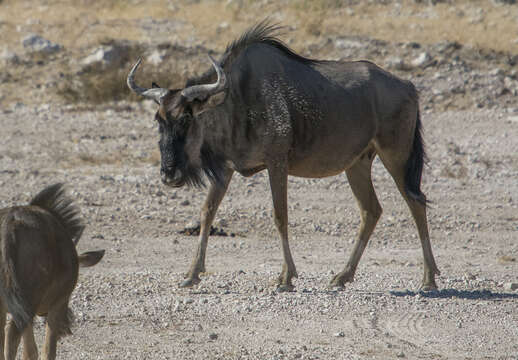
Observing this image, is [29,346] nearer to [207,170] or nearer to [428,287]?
[207,170]

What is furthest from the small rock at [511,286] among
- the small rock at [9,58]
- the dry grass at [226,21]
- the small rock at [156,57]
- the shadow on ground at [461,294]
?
the small rock at [9,58]

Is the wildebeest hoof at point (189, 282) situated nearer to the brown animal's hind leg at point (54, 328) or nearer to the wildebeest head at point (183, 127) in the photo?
the wildebeest head at point (183, 127)

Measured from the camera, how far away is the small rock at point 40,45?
22.7 metres

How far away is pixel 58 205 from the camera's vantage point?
614 centimetres

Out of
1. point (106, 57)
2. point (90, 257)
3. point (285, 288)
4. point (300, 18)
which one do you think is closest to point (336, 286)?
point (285, 288)

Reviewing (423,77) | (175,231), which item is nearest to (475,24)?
(423,77)

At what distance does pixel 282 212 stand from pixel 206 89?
1.33m

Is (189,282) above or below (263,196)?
above

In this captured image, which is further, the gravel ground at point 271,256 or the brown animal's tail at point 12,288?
the gravel ground at point 271,256

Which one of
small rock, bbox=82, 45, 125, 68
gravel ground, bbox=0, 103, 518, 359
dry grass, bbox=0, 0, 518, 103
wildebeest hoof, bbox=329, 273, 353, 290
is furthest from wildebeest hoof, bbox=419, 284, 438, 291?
small rock, bbox=82, 45, 125, 68

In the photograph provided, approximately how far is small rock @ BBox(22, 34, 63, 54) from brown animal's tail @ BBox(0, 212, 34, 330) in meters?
17.9

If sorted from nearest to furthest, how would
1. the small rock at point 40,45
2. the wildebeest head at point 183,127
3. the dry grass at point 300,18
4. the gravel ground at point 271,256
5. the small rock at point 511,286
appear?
the gravel ground at point 271,256 < the wildebeest head at point 183,127 < the small rock at point 511,286 < the small rock at point 40,45 < the dry grass at point 300,18

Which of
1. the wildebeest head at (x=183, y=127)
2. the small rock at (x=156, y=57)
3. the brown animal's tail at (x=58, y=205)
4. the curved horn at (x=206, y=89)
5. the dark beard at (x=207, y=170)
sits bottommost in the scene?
the small rock at (x=156, y=57)

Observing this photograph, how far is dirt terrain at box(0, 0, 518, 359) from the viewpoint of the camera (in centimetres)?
752
